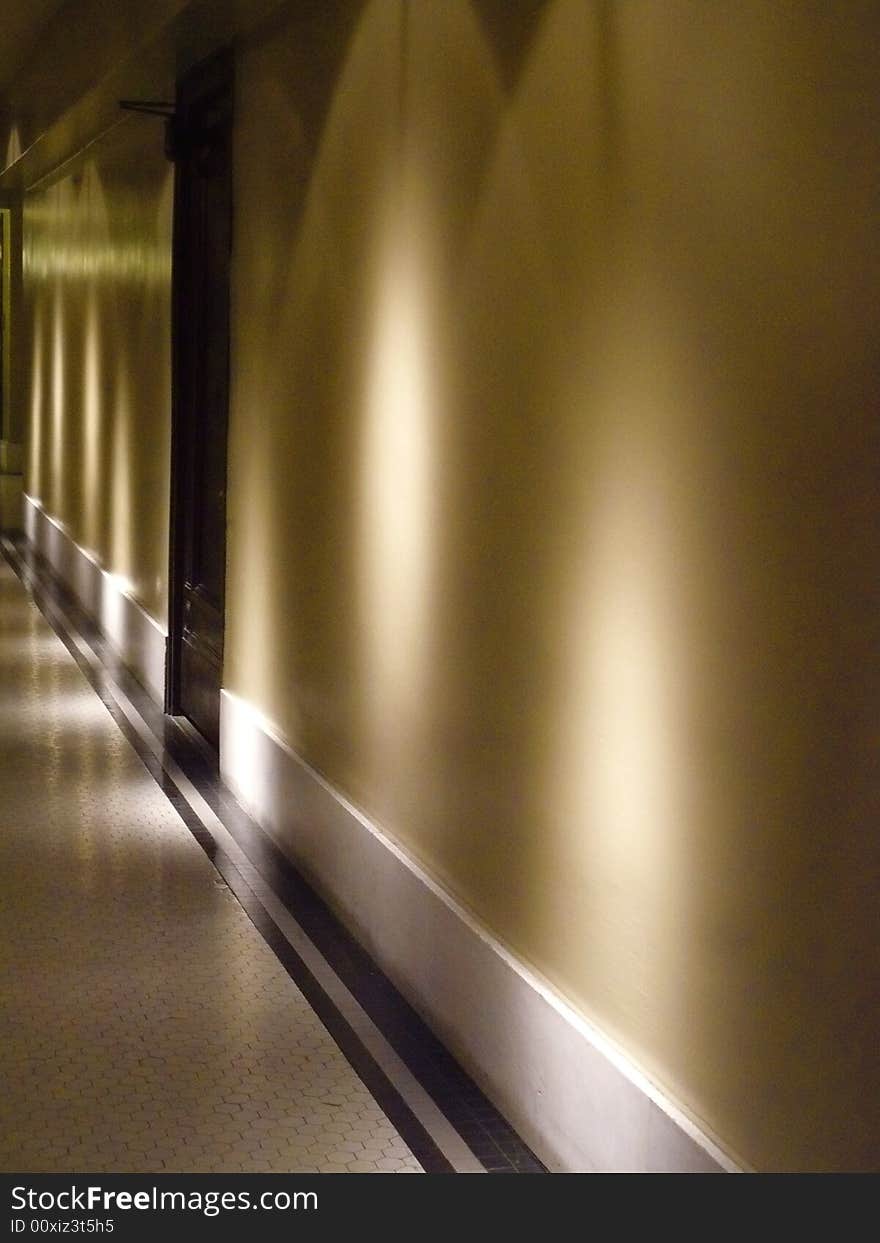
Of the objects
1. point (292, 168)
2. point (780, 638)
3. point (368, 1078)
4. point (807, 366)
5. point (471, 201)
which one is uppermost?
point (292, 168)

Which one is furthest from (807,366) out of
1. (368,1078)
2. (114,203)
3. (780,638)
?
(114,203)

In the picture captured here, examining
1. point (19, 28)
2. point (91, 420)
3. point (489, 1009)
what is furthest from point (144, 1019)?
point (19, 28)

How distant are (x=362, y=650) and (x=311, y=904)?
0.86 metres

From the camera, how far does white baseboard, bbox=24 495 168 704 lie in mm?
8648

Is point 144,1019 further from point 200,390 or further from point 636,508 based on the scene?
point 200,390

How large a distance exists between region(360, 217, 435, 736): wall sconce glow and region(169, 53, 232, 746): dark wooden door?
230 cm

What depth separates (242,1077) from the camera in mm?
3910

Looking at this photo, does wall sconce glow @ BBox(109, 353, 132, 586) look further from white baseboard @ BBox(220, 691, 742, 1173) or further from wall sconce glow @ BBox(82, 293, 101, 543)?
white baseboard @ BBox(220, 691, 742, 1173)

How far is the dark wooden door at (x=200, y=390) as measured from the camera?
7.25 metres

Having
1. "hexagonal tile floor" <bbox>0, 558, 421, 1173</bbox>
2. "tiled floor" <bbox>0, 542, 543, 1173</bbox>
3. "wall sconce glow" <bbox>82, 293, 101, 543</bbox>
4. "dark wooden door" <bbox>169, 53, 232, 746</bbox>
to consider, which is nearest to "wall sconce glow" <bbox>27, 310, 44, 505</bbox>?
"wall sconce glow" <bbox>82, 293, 101, 543</bbox>

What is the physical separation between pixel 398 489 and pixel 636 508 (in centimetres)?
161

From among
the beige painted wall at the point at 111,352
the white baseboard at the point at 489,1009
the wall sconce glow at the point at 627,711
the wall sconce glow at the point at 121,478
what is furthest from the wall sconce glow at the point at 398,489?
the wall sconce glow at the point at 121,478

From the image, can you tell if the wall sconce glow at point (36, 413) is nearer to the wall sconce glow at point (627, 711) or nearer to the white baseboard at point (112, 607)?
the white baseboard at point (112, 607)

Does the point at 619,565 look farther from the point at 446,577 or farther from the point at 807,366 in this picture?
the point at 446,577
